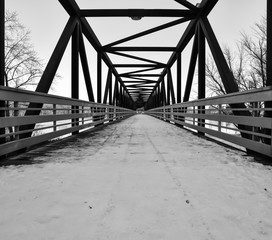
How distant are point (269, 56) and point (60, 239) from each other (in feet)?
10.7

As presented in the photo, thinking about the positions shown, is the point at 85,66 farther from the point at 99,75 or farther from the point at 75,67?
the point at 99,75

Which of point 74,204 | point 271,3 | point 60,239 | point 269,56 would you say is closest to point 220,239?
point 60,239

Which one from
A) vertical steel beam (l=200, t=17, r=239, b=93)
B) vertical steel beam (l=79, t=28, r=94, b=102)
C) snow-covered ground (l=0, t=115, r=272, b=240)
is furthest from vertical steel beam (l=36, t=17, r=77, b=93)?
vertical steel beam (l=200, t=17, r=239, b=93)

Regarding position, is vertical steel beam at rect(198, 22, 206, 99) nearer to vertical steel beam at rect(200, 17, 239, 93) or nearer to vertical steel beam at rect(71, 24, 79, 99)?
vertical steel beam at rect(200, 17, 239, 93)

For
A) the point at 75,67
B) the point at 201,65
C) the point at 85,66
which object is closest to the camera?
the point at 201,65

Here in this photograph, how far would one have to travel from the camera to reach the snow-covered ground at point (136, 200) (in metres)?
1.33

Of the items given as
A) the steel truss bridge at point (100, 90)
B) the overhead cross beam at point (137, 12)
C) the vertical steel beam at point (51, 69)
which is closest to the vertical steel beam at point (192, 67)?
the steel truss bridge at point (100, 90)

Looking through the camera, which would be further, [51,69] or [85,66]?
[85,66]

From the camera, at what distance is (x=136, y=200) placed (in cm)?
174

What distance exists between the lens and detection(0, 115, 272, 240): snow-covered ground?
1331mm

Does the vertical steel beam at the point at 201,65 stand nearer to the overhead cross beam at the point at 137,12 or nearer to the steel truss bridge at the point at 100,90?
the steel truss bridge at the point at 100,90

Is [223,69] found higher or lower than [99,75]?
lower

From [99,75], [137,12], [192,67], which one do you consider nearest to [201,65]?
[192,67]

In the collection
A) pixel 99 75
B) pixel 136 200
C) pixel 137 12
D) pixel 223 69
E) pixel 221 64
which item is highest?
pixel 137 12
